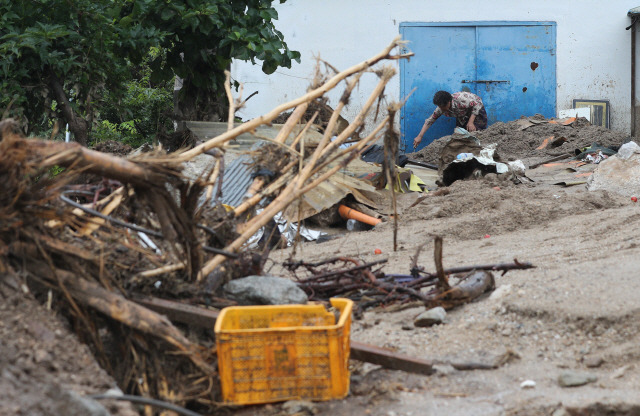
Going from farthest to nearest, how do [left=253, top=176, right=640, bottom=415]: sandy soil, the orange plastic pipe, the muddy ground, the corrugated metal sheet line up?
the orange plastic pipe, the corrugated metal sheet, [left=253, top=176, right=640, bottom=415]: sandy soil, the muddy ground

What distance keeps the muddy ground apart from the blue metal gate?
282 inches

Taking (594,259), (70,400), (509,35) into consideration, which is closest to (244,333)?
(70,400)

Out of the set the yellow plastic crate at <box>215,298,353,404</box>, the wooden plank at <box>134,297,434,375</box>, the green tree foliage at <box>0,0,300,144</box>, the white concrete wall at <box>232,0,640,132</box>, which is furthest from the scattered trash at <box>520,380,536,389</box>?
the white concrete wall at <box>232,0,640,132</box>

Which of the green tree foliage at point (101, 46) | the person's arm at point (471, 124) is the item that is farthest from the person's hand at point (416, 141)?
the green tree foliage at point (101, 46)

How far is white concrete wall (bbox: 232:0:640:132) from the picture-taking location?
1242cm

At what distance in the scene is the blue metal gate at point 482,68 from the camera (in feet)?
41.4

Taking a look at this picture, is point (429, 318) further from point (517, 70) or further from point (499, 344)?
point (517, 70)

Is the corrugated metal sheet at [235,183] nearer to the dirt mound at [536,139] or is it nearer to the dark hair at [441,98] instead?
the dirt mound at [536,139]

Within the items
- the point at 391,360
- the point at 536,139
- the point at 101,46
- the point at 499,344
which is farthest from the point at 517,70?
the point at 391,360

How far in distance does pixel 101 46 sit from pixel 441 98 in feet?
20.0

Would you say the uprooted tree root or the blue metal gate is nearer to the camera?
the uprooted tree root

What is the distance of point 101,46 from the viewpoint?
6996 millimetres

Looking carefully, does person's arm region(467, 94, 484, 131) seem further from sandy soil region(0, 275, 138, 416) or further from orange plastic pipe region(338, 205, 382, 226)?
sandy soil region(0, 275, 138, 416)

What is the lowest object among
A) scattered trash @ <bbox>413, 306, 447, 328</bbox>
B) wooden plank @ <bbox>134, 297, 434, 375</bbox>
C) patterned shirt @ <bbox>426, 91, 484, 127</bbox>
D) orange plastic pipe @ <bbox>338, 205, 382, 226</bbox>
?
orange plastic pipe @ <bbox>338, 205, 382, 226</bbox>
